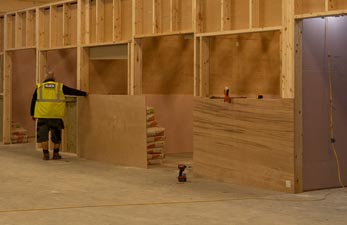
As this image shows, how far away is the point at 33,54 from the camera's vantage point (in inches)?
634

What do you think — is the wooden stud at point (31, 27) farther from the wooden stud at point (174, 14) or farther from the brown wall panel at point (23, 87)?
the wooden stud at point (174, 14)

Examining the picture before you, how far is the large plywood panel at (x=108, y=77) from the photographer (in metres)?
12.3

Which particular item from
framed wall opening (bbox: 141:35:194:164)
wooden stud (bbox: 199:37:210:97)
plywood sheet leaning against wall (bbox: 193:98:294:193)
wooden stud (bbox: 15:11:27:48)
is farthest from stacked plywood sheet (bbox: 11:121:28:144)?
wooden stud (bbox: 199:37:210:97)

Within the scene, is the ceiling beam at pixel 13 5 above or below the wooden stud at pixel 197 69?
above

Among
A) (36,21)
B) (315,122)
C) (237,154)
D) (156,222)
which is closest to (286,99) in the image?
(315,122)

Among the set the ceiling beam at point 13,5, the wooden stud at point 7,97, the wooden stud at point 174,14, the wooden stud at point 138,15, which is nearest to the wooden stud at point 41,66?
the wooden stud at point 7,97

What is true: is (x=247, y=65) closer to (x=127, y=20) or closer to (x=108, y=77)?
(x=108, y=77)

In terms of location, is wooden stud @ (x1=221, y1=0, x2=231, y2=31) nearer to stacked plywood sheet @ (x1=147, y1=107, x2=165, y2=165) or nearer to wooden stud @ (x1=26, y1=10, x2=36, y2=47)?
stacked plywood sheet @ (x1=147, y1=107, x2=165, y2=165)

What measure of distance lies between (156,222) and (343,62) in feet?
12.9

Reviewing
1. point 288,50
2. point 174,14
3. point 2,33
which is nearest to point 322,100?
point 288,50

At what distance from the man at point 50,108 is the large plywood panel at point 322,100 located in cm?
509

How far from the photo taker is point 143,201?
7.34m

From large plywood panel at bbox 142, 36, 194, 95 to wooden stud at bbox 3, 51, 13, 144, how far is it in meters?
4.11

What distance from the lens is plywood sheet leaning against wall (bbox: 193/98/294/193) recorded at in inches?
314
